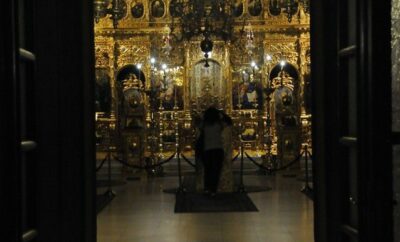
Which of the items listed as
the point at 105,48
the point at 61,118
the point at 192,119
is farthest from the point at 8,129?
the point at 105,48

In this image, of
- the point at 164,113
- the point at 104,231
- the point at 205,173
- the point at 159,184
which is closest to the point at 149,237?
the point at 104,231

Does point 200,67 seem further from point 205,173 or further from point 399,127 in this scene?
point 399,127

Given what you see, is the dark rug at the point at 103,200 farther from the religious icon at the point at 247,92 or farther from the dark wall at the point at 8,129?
the religious icon at the point at 247,92

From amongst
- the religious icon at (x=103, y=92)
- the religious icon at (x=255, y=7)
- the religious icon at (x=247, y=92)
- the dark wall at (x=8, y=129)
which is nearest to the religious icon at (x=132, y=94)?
the religious icon at (x=103, y=92)

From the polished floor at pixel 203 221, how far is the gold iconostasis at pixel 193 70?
24.5ft

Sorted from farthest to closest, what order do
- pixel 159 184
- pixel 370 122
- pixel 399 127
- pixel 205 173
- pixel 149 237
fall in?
pixel 159 184 → pixel 205 173 → pixel 149 237 → pixel 399 127 → pixel 370 122

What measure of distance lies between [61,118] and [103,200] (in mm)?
8646

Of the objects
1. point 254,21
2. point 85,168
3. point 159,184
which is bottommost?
point 159,184

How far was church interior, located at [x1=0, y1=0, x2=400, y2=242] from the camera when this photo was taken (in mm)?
2691

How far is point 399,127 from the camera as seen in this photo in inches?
114

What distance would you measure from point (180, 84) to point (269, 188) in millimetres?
7988

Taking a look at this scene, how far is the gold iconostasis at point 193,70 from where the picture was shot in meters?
20.6

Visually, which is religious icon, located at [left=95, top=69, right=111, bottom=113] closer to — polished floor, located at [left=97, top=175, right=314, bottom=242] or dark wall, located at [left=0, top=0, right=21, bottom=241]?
polished floor, located at [left=97, top=175, right=314, bottom=242]

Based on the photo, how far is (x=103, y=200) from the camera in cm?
1212
